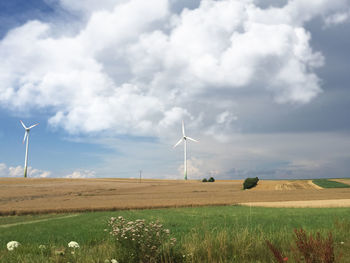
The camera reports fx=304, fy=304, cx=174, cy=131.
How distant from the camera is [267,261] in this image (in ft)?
32.6

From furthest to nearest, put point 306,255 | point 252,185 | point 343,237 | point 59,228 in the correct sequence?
point 252,185
point 59,228
point 343,237
point 306,255

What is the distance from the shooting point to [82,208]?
112 feet

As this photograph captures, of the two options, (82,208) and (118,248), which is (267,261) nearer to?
(118,248)

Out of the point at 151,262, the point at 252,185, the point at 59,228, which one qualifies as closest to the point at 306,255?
the point at 151,262

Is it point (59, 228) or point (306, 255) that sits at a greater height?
point (306, 255)

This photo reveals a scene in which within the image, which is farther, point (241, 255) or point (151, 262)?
point (241, 255)

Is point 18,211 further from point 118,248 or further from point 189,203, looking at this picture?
point 118,248

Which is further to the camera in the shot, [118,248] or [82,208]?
[82,208]

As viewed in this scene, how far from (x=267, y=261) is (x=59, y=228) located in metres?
14.8

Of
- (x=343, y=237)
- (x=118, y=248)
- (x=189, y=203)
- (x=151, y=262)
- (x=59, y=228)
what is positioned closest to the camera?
(x=151, y=262)

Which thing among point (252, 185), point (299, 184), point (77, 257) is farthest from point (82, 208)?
point (299, 184)

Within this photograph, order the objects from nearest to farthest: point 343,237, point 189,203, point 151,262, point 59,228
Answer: point 151,262
point 343,237
point 59,228
point 189,203

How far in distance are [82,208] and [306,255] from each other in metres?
30.6

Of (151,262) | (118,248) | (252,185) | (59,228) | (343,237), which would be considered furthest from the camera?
(252,185)
